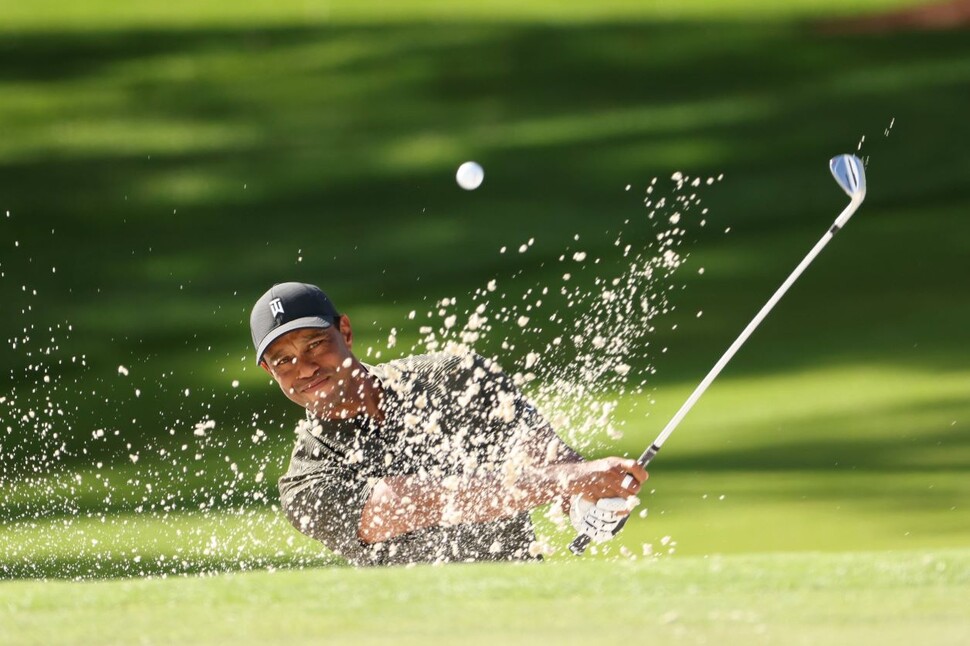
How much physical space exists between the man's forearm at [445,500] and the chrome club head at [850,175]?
105 cm

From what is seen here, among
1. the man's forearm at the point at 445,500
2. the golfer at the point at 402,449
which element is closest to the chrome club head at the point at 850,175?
the golfer at the point at 402,449

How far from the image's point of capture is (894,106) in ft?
31.5

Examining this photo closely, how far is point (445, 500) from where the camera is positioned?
3.55 m

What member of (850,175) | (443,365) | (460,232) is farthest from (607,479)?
(460,232)

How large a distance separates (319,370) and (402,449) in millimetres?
268

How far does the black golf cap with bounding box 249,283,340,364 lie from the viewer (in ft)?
12.4

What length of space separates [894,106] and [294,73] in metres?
3.95

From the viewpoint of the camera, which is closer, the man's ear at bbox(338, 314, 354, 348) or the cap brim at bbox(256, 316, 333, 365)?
the cap brim at bbox(256, 316, 333, 365)

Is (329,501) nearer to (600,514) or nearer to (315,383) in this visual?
(315,383)

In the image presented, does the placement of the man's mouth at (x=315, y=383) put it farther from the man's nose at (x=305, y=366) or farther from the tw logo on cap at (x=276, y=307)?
the tw logo on cap at (x=276, y=307)

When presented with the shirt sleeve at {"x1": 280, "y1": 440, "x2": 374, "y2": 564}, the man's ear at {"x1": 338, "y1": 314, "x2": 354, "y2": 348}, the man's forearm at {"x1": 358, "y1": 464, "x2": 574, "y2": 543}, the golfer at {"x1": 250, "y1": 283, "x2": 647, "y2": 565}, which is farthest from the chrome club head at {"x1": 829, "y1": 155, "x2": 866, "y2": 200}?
the shirt sleeve at {"x1": 280, "y1": 440, "x2": 374, "y2": 564}

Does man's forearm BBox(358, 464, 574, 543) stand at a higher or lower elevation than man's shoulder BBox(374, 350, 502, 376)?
lower

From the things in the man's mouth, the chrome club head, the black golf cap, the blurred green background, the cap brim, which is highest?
the blurred green background

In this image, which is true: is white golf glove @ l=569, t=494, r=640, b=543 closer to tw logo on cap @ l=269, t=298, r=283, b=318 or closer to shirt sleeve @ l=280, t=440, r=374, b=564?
shirt sleeve @ l=280, t=440, r=374, b=564
